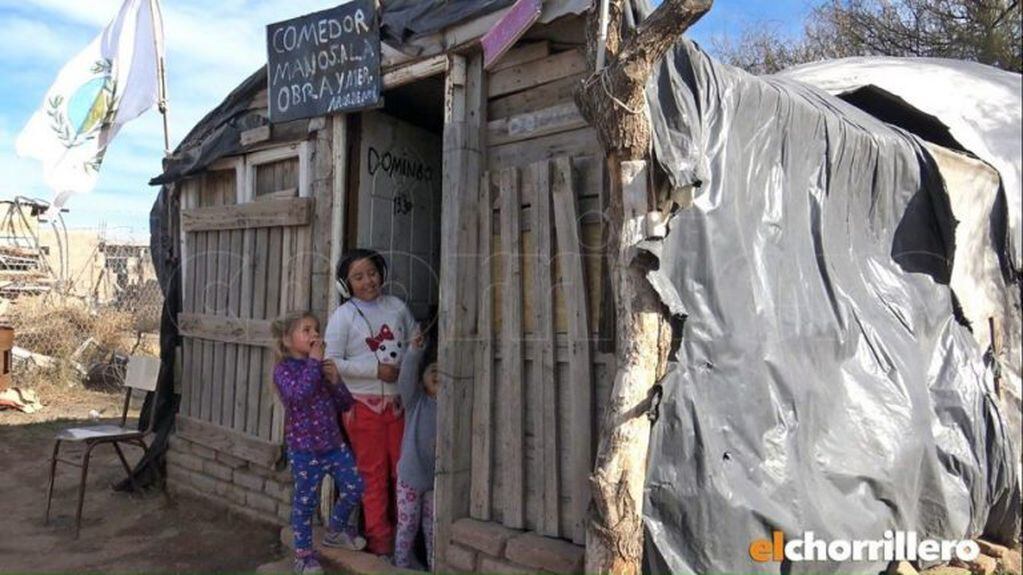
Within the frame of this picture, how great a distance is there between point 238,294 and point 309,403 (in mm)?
1945

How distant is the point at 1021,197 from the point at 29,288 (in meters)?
15.8

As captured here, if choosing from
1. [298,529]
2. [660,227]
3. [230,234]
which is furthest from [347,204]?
[660,227]

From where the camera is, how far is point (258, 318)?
214 inches

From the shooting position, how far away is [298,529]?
13.5 ft

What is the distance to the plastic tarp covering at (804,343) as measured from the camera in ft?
9.37

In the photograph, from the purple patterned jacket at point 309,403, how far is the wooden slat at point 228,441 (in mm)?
1211

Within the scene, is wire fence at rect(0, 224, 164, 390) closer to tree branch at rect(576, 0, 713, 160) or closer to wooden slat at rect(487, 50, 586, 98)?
wooden slat at rect(487, 50, 586, 98)

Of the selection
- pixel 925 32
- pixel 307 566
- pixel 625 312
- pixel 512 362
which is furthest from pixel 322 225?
pixel 925 32

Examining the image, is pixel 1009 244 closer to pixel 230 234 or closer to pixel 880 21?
pixel 230 234

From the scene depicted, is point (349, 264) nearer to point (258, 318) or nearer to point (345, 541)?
point (258, 318)

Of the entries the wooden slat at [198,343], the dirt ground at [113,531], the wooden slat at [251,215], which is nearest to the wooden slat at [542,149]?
the wooden slat at [251,215]

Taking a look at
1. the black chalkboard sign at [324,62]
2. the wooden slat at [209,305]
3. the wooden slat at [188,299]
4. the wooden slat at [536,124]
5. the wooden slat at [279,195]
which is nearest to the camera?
the wooden slat at [536,124]

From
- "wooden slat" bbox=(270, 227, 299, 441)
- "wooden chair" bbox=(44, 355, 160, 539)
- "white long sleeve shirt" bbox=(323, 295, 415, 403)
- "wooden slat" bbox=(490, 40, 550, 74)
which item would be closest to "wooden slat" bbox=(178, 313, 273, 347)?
"wooden slat" bbox=(270, 227, 299, 441)

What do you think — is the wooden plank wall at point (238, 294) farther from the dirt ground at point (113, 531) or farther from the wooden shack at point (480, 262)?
the dirt ground at point (113, 531)
